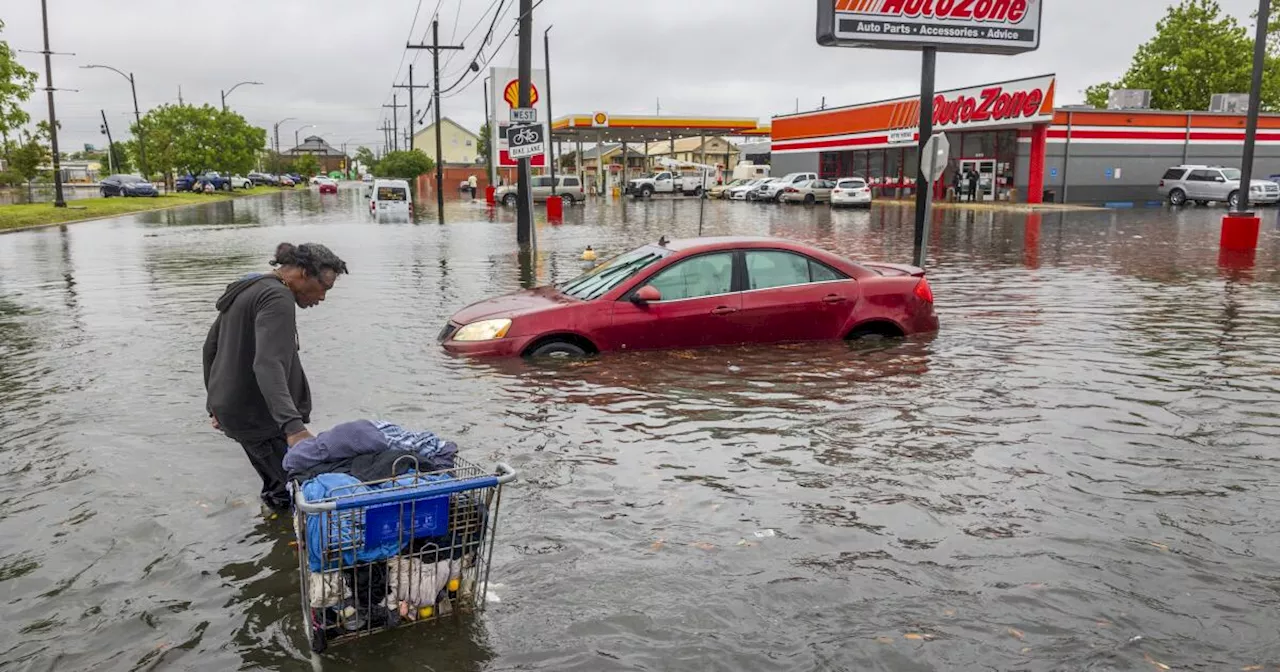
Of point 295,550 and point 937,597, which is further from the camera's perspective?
point 295,550

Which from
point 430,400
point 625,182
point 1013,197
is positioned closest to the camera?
point 430,400

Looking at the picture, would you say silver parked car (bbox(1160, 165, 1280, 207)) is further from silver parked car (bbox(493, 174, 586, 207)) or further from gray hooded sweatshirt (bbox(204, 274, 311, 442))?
gray hooded sweatshirt (bbox(204, 274, 311, 442))

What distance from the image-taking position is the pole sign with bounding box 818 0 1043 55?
66.7 ft

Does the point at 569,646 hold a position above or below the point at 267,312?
below

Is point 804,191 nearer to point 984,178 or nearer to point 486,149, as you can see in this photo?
point 984,178

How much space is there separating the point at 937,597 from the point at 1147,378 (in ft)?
17.2

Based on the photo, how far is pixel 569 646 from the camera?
399cm

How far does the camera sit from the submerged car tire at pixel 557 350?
29.1 feet

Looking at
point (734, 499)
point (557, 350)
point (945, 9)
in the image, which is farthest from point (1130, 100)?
point (734, 499)

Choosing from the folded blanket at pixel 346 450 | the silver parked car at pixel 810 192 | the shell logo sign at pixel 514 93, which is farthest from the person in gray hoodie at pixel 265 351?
the silver parked car at pixel 810 192

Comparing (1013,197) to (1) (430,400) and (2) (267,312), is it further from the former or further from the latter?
(2) (267,312)

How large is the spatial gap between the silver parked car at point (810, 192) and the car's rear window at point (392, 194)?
2232 cm

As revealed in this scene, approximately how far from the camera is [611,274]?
9.50 m

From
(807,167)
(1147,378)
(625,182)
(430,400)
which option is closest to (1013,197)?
(807,167)
